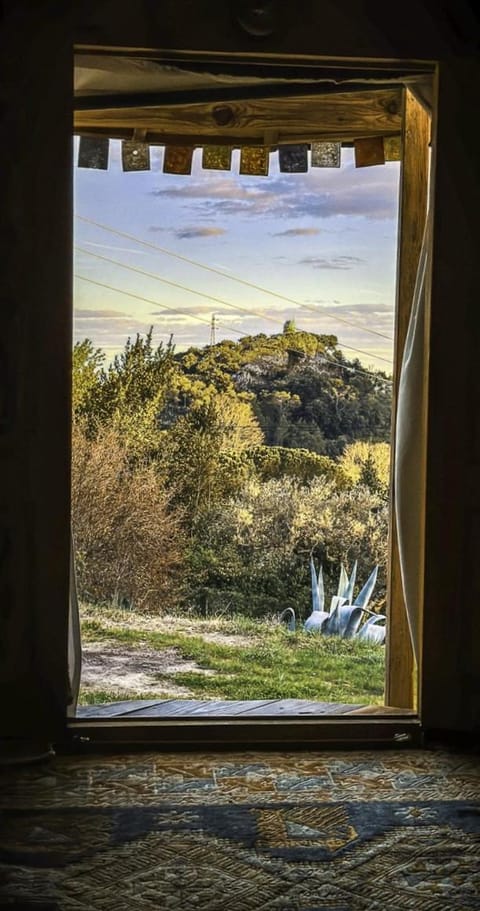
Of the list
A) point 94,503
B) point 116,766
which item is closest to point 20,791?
point 116,766

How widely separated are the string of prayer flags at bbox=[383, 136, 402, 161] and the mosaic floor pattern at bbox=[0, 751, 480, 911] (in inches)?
87.6

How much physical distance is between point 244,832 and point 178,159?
2501 millimetres

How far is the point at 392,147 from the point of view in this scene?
3812 millimetres

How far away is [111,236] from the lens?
7297mm

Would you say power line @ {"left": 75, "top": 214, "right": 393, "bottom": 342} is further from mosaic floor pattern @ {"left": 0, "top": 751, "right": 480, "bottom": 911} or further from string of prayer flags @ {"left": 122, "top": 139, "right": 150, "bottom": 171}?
mosaic floor pattern @ {"left": 0, "top": 751, "right": 480, "bottom": 911}

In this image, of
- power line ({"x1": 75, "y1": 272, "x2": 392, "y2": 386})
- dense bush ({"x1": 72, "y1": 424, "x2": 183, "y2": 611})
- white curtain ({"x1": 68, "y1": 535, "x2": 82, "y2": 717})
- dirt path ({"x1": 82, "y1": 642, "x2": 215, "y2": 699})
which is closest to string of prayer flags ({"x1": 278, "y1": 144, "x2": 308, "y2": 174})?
white curtain ({"x1": 68, "y1": 535, "x2": 82, "y2": 717})

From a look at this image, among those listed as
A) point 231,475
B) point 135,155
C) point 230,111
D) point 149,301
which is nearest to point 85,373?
point 149,301

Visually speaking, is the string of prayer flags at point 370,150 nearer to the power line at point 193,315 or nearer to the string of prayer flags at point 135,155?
the string of prayer flags at point 135,155

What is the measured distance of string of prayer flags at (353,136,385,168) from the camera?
3693 millimetres

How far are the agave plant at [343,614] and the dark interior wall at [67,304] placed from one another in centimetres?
493

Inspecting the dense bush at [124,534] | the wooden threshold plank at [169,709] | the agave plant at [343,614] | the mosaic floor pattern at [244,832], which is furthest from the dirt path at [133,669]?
→ the mosaic floor pattern at [244,832]

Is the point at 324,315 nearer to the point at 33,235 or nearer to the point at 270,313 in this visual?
the point at 270,313

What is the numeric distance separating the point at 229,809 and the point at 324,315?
561 centimetres

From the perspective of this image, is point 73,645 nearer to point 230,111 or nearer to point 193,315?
point 230,111
